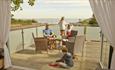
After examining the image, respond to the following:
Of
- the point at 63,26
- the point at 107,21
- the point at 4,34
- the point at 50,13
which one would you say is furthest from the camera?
the point at 63,26

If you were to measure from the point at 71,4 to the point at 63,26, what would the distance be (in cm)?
217

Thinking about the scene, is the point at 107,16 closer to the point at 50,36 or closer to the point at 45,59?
the point at 45,59

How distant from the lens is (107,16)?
348 cm

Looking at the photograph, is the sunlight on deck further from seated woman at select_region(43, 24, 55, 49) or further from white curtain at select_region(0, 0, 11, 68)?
white curtain at select_region(0, 0, 11, 68)

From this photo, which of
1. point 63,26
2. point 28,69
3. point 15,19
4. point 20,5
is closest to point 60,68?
point 28,69

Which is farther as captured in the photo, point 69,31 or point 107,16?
point 69,31

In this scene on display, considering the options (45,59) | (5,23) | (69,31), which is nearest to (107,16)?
(5,23)

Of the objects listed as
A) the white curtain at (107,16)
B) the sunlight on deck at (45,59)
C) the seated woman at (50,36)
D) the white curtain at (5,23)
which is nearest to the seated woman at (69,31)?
the seated woman at (50,36)

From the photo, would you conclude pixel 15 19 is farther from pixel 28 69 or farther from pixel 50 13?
pixel 28 69

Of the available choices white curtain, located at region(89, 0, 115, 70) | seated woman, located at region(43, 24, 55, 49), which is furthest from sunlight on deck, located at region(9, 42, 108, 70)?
white curtain, located at region(89, 0, 115, 70)

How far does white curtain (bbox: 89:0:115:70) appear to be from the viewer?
11.2ft

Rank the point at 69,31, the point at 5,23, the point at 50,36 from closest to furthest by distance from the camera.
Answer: the point at 5,23 → the point at 50,36 → the point at 69,31

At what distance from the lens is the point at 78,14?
4828 millimetres

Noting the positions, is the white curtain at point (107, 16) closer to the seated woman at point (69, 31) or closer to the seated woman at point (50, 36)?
the seated woman at point (50, 36)
